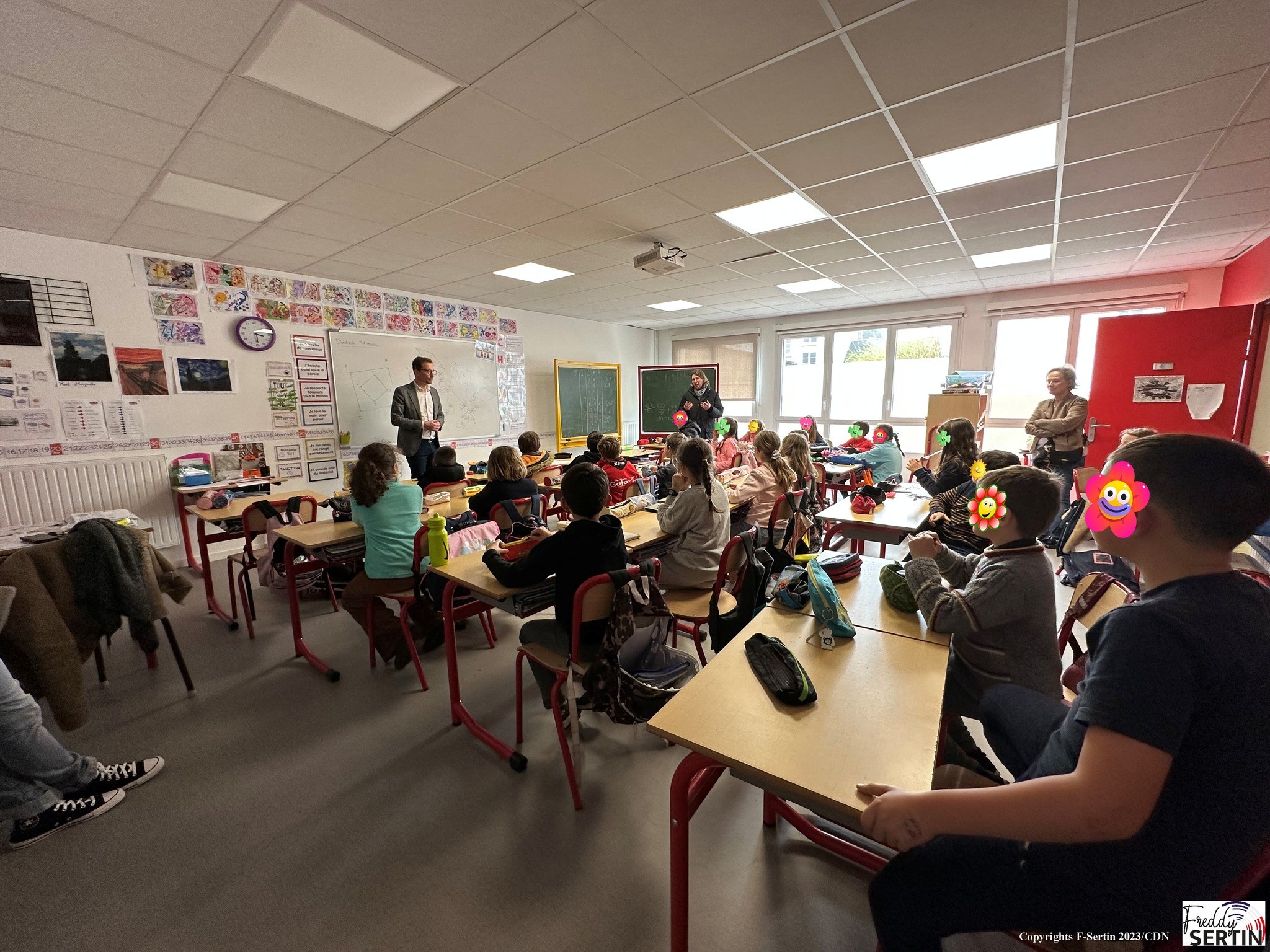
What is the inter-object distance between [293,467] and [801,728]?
564 centimetres

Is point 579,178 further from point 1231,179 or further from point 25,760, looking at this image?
point 1231,179

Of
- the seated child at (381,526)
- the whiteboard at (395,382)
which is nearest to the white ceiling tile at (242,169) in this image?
the seated child at (381,526)

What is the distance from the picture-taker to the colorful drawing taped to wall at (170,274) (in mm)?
4066

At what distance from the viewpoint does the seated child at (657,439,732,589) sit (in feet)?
7.75

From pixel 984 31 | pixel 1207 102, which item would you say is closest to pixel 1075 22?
pixel 984 31

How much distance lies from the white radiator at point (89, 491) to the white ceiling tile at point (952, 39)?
17.2 ft

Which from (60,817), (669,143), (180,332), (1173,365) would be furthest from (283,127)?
(1173,365)

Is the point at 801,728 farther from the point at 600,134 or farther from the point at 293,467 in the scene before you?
the point at 293,467

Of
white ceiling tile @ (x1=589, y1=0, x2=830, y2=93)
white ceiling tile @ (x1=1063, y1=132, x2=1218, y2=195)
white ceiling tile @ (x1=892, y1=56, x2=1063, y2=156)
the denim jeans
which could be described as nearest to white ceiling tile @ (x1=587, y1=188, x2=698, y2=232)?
white ceiling tile @ (x1=589, y1=0, x2=830, y2=93)

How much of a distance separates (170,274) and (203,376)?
2.81ft

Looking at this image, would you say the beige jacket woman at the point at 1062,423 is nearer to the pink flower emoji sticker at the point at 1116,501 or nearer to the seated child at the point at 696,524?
the seated child at the point at 696,524

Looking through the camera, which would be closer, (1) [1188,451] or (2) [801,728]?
(1) [1188,451]

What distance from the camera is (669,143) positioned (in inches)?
100

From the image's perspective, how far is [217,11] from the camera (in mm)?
1635
